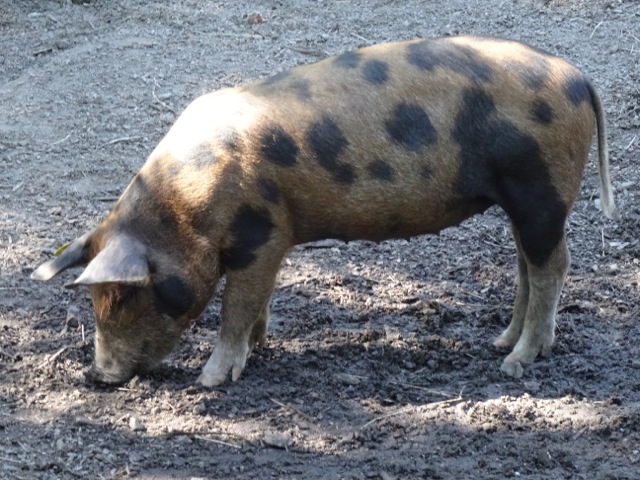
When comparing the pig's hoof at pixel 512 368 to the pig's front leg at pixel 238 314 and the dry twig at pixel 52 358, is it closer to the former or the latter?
the pig's front leg at pixel 238 314

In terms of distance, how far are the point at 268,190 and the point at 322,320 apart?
1.47 m

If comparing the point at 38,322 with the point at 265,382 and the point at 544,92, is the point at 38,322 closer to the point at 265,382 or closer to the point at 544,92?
the point at 265,382

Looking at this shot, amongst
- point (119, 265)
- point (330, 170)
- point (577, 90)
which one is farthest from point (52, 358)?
point (577, 90)

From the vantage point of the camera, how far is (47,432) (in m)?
5.43

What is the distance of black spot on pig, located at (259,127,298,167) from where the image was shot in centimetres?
564

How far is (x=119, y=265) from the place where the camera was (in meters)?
5.51

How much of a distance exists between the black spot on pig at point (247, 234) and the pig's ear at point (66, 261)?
0.80 m

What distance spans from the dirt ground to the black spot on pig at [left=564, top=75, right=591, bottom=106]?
154 cm

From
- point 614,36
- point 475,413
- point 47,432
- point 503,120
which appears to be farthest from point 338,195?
point 614,36

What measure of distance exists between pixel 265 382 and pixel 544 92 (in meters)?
2.22

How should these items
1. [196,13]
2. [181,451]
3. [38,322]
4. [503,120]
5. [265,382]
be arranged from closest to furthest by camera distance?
[181,451] < [503,120] < [265,382] < [38,322] < [196,13]

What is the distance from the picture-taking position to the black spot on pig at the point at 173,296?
5.81m

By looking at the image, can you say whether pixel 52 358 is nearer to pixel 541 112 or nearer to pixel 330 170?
pixel 330 170

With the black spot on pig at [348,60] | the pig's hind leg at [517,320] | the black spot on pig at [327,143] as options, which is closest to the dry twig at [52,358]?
the black spot on pig at [327,143]
